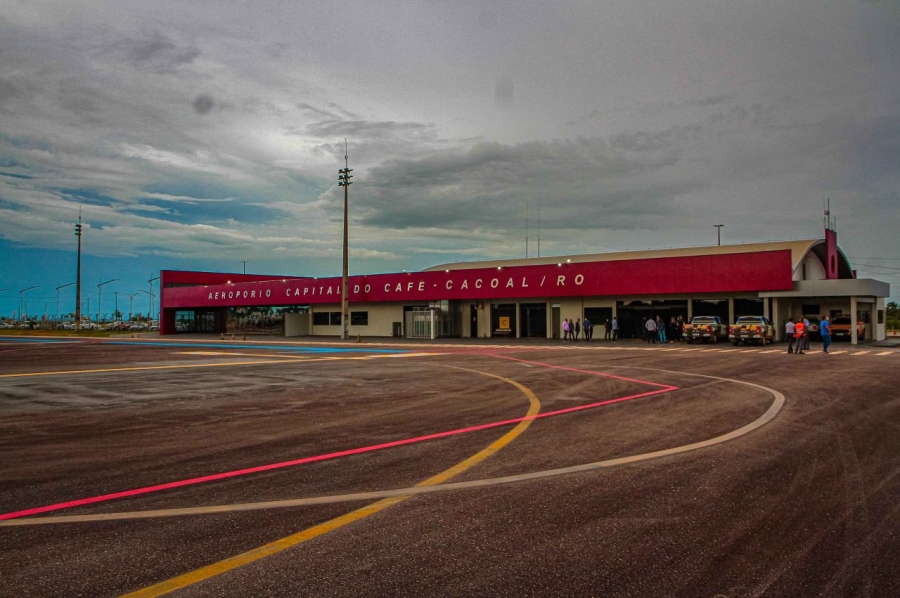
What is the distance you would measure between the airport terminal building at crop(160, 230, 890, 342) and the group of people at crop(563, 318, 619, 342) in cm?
78

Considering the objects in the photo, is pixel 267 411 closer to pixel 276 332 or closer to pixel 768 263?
pixel 768 263

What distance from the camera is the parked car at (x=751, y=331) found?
104ft

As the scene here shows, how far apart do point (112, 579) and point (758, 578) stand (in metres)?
3.86

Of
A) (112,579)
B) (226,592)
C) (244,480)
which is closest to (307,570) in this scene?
(226,592)

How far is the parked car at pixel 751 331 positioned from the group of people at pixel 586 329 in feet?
28.2

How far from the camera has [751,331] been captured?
31797 mm

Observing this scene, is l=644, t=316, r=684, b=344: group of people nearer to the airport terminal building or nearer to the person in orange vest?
the airport terminal building

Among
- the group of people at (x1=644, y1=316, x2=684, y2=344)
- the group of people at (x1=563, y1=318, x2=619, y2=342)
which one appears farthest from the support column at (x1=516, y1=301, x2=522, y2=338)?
the group of people at (x1=644, y1=316, x2=684, y2=344)

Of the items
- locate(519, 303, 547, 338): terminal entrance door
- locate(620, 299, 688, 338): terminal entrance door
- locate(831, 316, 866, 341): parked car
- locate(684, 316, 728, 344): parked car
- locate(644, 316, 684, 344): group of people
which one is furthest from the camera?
locate(519, 303, 547, 338): terminal entrance door

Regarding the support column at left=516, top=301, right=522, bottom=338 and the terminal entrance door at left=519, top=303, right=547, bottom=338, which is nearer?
the terminal entrance door at left=519, top=303, right=547, bottom=338

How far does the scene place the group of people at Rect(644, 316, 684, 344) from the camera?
36.6 meters

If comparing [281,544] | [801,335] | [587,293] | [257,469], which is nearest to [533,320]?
[587,293]

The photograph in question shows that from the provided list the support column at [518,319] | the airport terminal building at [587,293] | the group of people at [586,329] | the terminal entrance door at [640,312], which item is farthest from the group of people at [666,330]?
the support column at [518,319]

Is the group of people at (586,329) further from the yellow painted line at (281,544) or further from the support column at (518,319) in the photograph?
the yellow painted line at (281,544)
